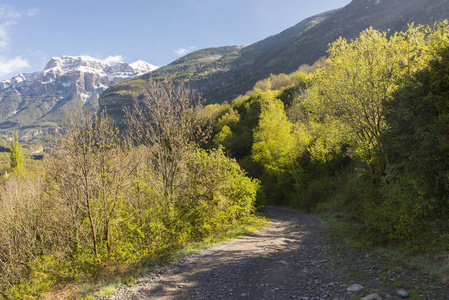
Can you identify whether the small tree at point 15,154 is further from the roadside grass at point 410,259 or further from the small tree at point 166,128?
the roadside grass at point 410,259

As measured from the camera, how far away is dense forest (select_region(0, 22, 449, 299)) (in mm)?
8297

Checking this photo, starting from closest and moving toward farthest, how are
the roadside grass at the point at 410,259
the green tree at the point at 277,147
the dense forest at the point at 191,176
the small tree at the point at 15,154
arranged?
the roadside grass at the point at 410,259
the dense forest at the point at 191,176
the green tree at the point at 277,147
the small tree at the point at 15,154

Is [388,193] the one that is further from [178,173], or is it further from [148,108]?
[148,108]

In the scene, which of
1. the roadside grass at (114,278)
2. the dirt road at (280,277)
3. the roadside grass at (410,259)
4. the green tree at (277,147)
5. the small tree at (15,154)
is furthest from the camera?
the small tree at (15,154)

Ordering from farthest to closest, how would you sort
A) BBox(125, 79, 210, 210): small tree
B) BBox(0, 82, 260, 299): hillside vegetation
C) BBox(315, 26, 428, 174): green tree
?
BBox(125, 79, 210, 210): small tree, BBox(315, 26, 428, 174): green tree, BBox(0, 82, 260, 299): hillside vegetation

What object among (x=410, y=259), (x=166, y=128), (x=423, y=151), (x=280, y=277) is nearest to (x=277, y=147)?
(x=166, y=128)

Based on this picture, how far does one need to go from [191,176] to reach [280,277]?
805cm

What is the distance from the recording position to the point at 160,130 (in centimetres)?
1312

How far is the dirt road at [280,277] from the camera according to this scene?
227 inches

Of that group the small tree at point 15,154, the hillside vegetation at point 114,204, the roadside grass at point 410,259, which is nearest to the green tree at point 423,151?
the roadside grass at point 410,259

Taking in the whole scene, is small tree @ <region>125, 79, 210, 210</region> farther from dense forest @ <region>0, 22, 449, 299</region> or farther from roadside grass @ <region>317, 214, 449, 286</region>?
roadside grass @ <region>317, 214, 449, 286</region>

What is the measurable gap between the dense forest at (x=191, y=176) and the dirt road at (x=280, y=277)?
177 cm

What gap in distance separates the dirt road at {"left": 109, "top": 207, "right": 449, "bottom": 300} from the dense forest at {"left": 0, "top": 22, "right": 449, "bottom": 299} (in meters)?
1.77

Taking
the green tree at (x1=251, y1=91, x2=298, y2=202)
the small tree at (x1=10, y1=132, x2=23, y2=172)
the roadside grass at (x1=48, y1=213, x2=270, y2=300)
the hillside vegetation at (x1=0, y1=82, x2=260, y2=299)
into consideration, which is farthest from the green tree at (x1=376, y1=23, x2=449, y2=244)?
the small tree at (x1=10, y1=132, x2=23, y2=172)
